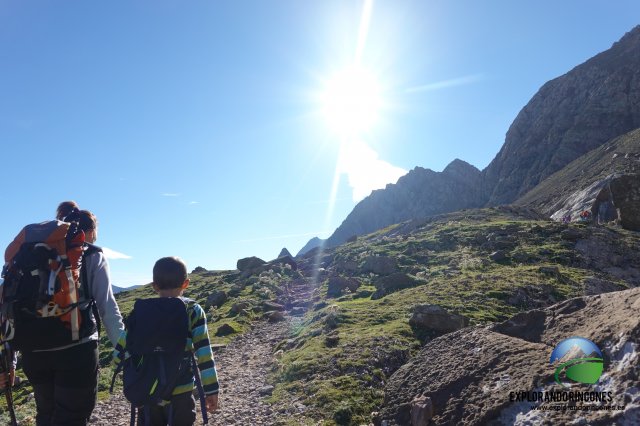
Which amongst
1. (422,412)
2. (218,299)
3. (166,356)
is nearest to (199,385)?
Result: (166,356)

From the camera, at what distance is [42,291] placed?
468 cm

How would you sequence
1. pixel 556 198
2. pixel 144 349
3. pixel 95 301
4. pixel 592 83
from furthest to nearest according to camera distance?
1. pixel 592 83
2. pixel 556 198
3. pixel 95 301
4. pixel 144 349

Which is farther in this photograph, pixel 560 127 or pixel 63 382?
pixel 560 127

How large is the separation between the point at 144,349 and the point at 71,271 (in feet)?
4.43

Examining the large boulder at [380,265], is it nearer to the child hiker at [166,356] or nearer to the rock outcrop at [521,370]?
the rock outcrop at [521,370]

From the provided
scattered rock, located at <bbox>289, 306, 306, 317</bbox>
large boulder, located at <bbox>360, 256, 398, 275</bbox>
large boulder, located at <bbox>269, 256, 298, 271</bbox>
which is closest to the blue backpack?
scattered rock, located at <bbox>289, 306, 306, 317</bbox>

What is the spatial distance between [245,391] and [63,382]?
805cm

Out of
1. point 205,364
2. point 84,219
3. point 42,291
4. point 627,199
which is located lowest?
point 205,364

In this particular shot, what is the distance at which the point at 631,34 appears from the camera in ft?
592

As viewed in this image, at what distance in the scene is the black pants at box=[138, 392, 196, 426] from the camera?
16.5ft

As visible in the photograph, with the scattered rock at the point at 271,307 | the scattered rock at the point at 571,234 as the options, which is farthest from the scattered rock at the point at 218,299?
the scattered rock at the point at 571,234

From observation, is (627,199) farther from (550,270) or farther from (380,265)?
(380,265)

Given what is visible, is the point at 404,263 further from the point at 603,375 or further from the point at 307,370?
the point at 603,375

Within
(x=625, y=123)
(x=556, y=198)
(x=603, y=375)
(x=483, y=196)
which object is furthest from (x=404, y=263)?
(x=483, y=196)
